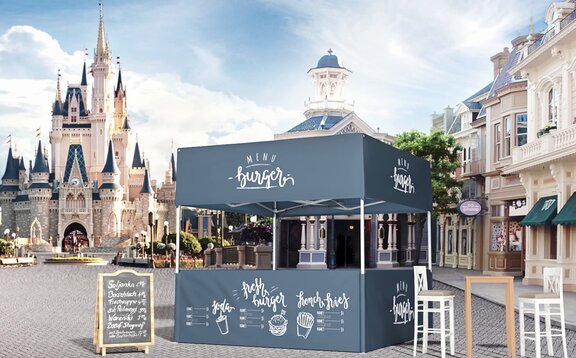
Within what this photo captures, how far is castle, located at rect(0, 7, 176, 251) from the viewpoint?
364 feet

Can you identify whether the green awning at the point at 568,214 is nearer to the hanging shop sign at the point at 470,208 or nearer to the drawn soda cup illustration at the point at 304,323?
the hanging shop sign at the point at 470,208

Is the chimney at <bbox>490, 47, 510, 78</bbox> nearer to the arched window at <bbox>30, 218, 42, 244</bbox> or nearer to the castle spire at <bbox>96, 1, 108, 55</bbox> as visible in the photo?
the arched window at <bbox>30, 218, 42, 244</bbox>

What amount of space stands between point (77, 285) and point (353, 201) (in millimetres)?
16091

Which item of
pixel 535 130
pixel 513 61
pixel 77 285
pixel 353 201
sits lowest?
pixel 77 285

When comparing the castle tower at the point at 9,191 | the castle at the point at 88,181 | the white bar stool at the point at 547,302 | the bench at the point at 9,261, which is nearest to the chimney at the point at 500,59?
the bench at the point at 9,261

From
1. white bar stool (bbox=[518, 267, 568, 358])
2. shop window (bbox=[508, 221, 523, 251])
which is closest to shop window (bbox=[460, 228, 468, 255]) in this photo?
shop window (bbox=[508, 221, 523, 251])

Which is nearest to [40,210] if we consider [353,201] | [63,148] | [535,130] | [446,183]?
[63,148]

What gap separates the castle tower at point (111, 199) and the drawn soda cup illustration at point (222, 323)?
99.2m

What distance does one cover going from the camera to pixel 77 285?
94.4ft

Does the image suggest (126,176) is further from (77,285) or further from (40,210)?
(77,285)

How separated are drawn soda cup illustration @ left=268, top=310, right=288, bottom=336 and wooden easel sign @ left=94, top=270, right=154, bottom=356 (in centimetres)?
187

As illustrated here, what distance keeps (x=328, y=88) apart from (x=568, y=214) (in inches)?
1271

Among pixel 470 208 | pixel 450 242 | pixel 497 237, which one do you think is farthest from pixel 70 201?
pixel 470 208

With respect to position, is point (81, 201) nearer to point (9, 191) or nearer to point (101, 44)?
point (9, 191)
